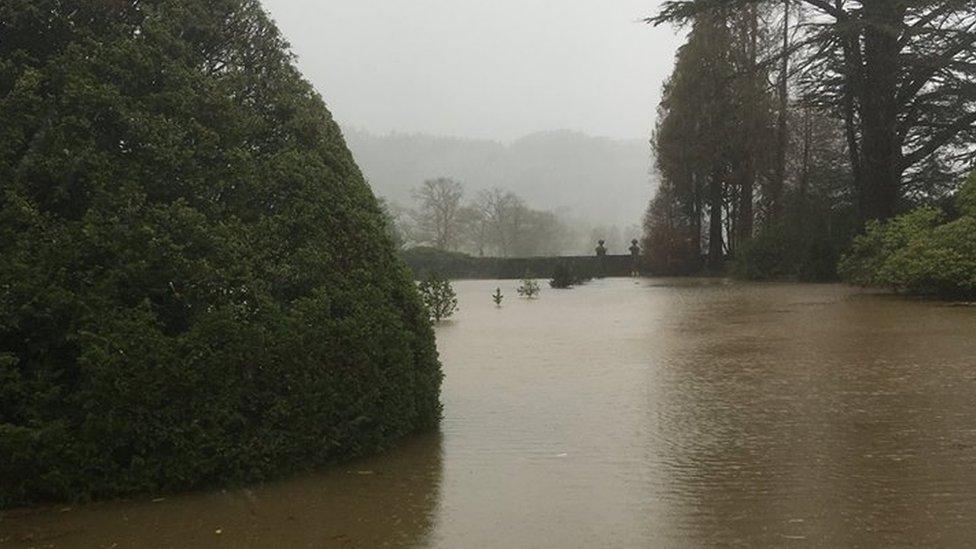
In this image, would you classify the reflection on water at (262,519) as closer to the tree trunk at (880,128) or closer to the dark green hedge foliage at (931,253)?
the dark green hedge foliage at (931,253)

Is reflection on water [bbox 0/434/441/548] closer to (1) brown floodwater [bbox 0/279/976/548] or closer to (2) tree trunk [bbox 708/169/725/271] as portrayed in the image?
(1) brown floodwater [bbox 0/279/976/548]

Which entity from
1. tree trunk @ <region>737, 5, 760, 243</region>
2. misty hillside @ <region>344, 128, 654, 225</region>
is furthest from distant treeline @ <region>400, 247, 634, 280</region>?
misty hillside @ <region>344, 128, 654, 225</region>

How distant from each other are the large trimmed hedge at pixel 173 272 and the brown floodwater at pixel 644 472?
0.94 feet

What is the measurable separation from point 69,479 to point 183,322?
33.8 inches

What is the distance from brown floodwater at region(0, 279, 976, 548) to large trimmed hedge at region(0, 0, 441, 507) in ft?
0.94

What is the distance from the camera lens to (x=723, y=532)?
334cm

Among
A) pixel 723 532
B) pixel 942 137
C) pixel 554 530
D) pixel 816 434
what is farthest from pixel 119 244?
pixel 942 137

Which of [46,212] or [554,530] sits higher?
[46,212]

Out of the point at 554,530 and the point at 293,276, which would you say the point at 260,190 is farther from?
the point at 554,530

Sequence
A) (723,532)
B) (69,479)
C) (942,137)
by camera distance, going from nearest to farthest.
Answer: (723,532)
(69,479)
(942,137)

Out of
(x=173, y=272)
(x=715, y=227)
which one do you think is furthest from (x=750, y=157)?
(x=173, y=272)

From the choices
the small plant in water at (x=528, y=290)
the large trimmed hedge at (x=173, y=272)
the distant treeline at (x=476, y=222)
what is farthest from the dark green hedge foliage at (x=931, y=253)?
the distant treeline at (x=476, y=222)

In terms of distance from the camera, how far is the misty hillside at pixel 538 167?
410 ft

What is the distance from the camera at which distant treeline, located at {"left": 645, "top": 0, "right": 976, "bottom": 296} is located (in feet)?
72.0
